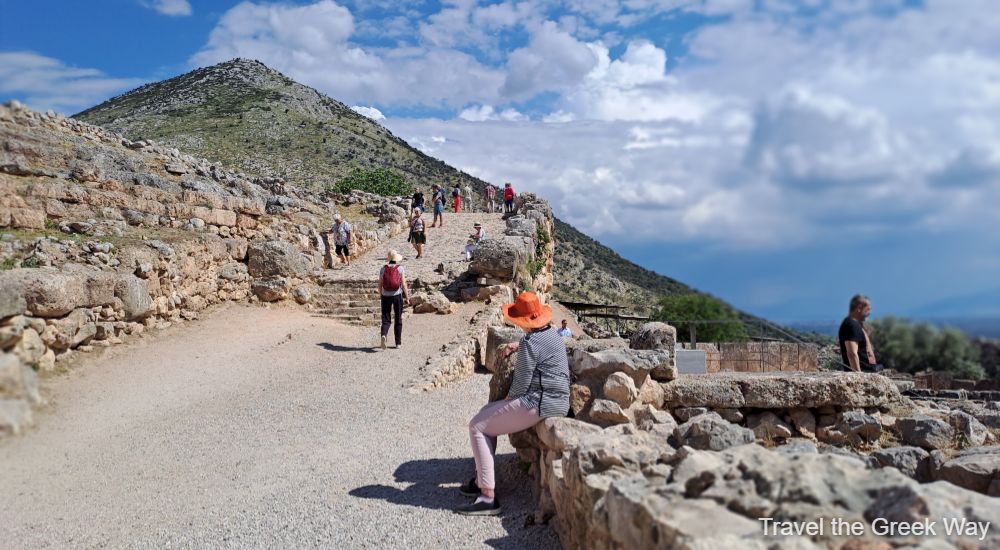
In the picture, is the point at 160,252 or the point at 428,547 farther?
the point at 160,252

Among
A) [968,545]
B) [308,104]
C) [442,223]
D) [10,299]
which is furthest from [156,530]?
[308,104]

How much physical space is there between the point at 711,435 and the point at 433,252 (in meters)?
18.2

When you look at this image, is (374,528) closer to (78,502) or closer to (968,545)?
(78,502)

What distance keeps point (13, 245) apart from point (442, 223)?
1746 cm

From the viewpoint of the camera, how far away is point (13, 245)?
11773 mm

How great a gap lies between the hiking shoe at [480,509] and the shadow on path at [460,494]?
0.05 m

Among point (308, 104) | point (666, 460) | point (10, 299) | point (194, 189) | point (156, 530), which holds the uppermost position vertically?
point (308, 104)

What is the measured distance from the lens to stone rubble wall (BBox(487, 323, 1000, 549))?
313 cm

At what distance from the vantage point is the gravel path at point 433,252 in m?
18.1

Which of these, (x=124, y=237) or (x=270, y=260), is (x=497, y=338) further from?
(x=124, y=237)

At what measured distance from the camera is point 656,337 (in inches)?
357

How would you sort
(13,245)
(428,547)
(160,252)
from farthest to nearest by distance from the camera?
(160,252) → (13,245) → (428,547)

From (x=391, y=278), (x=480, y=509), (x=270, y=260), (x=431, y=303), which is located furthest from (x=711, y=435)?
(x=270, y=260)

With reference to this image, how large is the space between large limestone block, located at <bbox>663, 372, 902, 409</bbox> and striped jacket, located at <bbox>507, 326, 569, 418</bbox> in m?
1.72
